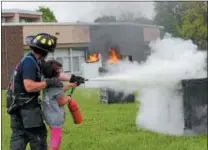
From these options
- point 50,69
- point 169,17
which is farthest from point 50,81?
point 169,17

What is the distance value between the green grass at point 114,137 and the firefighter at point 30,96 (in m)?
1.75

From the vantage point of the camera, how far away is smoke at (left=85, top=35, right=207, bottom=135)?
286 inches

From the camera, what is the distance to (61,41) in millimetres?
32344

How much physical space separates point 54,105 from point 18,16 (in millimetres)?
32726

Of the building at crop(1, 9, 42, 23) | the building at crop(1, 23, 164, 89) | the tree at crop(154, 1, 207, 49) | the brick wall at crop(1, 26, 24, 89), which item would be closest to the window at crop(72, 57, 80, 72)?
the building at crop(1, 23, 164, 89)

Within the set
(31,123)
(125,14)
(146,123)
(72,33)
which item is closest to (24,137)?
(31,123)

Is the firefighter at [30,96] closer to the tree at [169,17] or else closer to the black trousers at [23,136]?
the black trousers at [23,136]

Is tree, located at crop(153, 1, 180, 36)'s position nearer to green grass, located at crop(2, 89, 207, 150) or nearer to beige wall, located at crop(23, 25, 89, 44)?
beige wall, located at crop(23, 25, 89, 44)

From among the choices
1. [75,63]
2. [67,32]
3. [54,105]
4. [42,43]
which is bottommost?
[54,105]

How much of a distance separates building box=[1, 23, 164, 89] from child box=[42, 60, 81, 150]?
20.1 meters

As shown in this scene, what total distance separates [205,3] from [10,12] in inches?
572

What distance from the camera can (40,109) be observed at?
17.0 feet

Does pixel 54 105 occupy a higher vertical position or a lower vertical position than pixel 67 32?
lower

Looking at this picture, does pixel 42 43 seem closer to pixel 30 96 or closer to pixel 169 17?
pixel 30 96
